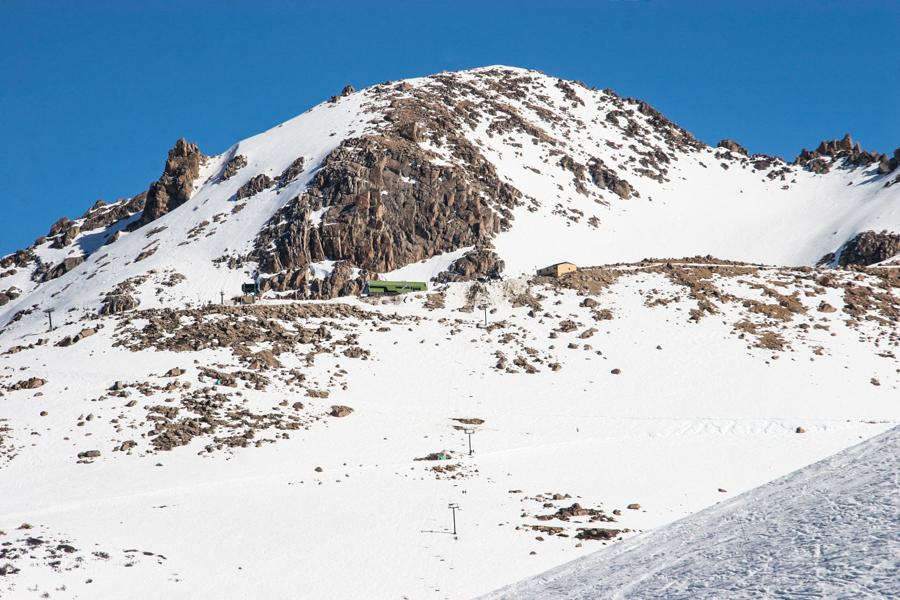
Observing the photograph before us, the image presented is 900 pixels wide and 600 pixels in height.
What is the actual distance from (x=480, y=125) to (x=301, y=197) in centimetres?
4406

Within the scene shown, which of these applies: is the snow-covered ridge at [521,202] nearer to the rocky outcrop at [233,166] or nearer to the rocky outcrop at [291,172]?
the rocky outcrop at [233,166]

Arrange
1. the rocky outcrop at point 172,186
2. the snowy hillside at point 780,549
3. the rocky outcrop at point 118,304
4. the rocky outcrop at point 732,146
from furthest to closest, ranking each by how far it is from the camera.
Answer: the rocky outcrop at point 732,146, the rocky outcrop at point 172,186, the rocky outcrop at point 118,304, the snowy hillside at point 780,549

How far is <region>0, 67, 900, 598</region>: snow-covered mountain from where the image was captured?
102ft

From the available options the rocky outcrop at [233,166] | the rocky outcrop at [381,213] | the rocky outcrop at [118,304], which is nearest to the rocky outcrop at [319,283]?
the rocky outcrop at [381,213]

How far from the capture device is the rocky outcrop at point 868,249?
105 meters

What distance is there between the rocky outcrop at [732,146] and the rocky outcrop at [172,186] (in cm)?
11192

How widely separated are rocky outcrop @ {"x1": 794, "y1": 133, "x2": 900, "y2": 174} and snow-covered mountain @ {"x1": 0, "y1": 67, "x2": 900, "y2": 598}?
3.10 feet

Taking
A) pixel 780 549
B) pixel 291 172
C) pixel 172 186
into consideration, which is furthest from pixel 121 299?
pixel 780 549

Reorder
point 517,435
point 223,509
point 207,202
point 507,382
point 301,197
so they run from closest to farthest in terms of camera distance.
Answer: point 223,509, point 517,435, point 507,382, point 301,197, point 207,202

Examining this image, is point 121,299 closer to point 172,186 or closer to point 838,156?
point 172,186

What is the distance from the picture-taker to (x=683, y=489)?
37.8 m

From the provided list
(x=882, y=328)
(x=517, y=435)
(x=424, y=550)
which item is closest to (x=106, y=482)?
(x=424, y=550)

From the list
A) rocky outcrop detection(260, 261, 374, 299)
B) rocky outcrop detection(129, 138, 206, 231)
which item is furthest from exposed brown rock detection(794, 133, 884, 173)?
rocky outcrop detection(129, 138, 206, 231)

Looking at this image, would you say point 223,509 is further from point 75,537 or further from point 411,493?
point 411,493
